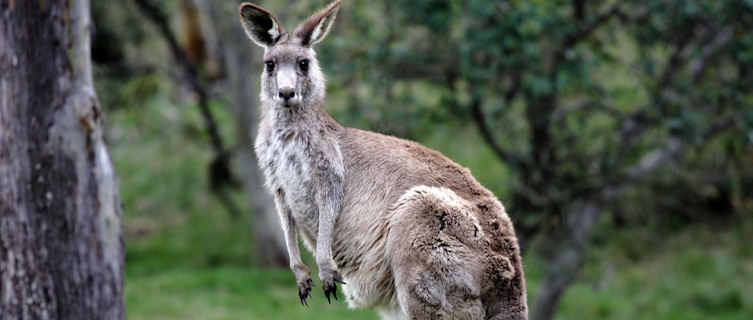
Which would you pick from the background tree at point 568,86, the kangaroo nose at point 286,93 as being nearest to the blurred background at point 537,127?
the background tree at point 568,86

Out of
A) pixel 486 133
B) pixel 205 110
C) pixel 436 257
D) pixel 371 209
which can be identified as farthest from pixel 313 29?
pixel 205 110

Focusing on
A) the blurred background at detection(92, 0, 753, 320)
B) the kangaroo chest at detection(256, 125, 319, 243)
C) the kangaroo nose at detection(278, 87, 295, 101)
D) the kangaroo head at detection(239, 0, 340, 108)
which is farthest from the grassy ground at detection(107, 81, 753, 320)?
the kangaroo nose at detection(278, 87, 295, 101)

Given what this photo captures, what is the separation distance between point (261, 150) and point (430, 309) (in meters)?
1.39

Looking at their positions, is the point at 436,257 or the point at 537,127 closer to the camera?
the point at 436,257

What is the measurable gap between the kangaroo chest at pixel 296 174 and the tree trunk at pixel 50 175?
1996 millimetres

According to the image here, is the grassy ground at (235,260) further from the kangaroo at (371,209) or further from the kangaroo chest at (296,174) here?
the kangaroo chest at (296,174)

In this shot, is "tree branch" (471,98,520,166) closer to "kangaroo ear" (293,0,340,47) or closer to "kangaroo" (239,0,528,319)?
"kangaroo" (239,0,528,319)

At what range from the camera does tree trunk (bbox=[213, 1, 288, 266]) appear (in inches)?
555

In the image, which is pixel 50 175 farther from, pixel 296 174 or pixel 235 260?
pixel 235 260

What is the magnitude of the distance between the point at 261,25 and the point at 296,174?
0.84 metres

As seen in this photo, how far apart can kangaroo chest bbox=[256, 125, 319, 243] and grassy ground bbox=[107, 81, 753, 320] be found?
5708 millimetres

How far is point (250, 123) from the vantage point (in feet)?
46.9

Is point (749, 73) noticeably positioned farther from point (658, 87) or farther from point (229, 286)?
point (229, 286)

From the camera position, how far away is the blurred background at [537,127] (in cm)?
923
